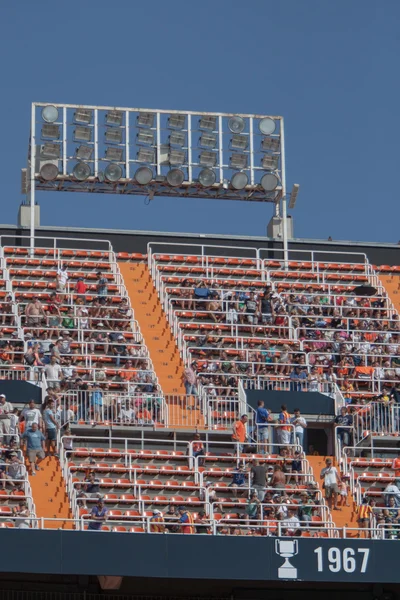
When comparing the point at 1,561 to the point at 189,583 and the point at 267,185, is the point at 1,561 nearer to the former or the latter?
the point at 189,583

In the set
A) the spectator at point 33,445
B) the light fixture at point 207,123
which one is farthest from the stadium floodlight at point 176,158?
the spectator at point 33,445

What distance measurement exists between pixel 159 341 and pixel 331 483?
8908mm

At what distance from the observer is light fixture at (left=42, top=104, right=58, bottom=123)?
50.8 m

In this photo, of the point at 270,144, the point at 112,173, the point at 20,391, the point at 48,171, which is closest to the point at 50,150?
the point at 48,171

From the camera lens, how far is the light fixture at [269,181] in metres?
52.0

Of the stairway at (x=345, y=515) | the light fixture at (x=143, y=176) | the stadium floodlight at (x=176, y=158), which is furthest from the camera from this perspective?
the stadium floodlight at (x=176, y=158)

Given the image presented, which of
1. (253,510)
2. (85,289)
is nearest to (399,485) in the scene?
(253,510)

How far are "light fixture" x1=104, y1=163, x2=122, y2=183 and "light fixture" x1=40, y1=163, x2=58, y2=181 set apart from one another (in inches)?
56.6

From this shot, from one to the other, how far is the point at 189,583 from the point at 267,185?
1963 cm

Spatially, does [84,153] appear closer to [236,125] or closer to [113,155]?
[113,155]

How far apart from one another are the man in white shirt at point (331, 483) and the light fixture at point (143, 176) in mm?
16317

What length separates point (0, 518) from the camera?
3272 cm

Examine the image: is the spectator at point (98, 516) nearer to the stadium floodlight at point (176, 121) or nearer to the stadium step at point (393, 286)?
the stadium step at point (393, 286)

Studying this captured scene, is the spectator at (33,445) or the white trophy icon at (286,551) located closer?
the white trophy icon at (286,551)
